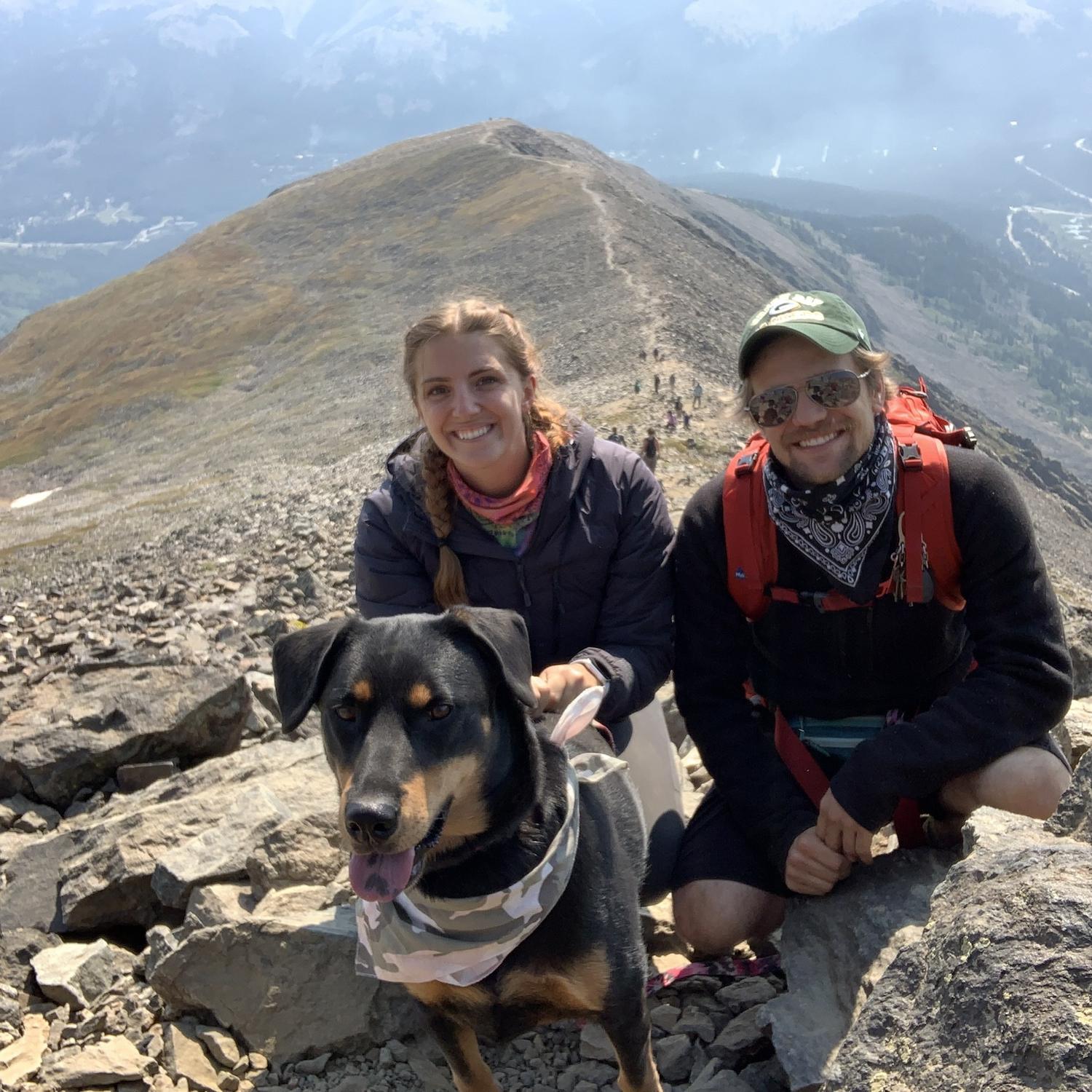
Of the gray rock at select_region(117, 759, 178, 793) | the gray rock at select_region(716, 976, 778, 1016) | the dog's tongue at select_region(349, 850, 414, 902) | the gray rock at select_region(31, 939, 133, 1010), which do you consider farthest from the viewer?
the gray rock at select_region(117, 759, 178, 793)

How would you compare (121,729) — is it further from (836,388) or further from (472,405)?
(836,388)

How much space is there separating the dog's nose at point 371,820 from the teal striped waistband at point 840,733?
2253 millimetres

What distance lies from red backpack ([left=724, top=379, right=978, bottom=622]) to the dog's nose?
202 cm

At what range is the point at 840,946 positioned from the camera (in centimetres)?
377

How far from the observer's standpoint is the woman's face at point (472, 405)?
4.60m

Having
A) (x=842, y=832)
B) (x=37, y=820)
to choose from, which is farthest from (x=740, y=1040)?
(x=37, y=820)

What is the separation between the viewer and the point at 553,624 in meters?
4.89

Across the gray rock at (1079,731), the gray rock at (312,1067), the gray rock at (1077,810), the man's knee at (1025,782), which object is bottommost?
the gray rock at (312,1067)

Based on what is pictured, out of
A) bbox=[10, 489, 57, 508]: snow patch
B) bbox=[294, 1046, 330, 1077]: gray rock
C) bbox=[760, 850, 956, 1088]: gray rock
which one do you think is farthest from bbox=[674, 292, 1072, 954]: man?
bbox=[10, 489, 57, 508]: snow patch

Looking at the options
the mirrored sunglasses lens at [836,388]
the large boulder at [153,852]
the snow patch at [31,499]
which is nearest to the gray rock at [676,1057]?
the large boulder at [153,852]

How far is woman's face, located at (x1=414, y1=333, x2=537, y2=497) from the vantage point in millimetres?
4598

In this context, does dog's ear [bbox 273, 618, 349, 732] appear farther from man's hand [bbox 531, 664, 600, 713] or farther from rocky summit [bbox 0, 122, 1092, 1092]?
rocky summit [bbox 0, 122, 1092, 1092]

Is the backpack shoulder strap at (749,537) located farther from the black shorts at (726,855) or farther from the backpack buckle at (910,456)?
the black shorts at (726,855)

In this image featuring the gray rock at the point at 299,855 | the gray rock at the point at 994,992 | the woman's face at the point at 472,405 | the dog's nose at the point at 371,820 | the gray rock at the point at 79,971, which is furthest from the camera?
the gray rock at the point at 299,855
